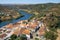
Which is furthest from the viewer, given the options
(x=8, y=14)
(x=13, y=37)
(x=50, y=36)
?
(x=8, y=14)

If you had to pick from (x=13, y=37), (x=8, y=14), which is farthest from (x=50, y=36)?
(x=8, y=14)

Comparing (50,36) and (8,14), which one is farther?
(8,14)

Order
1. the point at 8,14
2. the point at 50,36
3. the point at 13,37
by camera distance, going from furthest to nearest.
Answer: the point at 8,14, the point at 50,36, the point at 13,37

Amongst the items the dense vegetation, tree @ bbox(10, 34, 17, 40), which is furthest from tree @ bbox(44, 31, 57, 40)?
the dense vegetation

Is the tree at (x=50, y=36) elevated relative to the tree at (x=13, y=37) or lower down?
lower down

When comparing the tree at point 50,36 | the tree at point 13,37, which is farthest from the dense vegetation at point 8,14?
the tree at point 50,36

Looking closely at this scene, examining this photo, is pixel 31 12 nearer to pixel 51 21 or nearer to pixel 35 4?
pixel 35 4

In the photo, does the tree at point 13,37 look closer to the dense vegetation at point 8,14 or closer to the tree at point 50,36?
the dense vegetation at point 8,14

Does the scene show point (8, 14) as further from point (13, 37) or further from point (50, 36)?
point (50, 36)

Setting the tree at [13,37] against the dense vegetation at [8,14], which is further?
the dense vegetation at [8,14]

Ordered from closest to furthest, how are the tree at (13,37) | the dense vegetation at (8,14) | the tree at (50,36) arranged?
1. the tree at (13,37)
2. the tree at (50,36)
3. the dense vegetation at (8,14)

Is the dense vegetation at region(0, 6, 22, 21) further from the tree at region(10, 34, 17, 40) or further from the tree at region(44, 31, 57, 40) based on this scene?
the tree at region(44, 31, 57, 40)

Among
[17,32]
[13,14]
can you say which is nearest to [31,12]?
[13,14]

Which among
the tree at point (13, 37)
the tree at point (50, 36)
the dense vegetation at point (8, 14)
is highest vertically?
the dense vegetation at point (8, 14)
